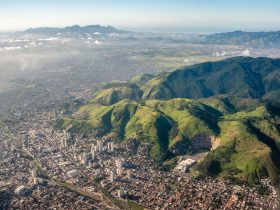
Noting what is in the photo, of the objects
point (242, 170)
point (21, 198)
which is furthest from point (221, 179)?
point (21, 198)

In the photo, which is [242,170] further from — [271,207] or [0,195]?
[0,195]

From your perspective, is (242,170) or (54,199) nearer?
(54,199)

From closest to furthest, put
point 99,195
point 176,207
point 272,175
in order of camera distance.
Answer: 1. point 176,207
2. point 99,195
3. point 272,175

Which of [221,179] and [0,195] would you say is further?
[221,179]

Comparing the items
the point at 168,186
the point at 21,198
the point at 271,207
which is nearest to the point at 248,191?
the point at 271,207

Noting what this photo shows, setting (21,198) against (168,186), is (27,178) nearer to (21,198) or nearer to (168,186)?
(21,198)

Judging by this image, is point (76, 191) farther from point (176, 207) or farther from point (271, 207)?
point (271, 207)

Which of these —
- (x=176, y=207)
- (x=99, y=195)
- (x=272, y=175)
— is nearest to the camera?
(x=176, y=207)
